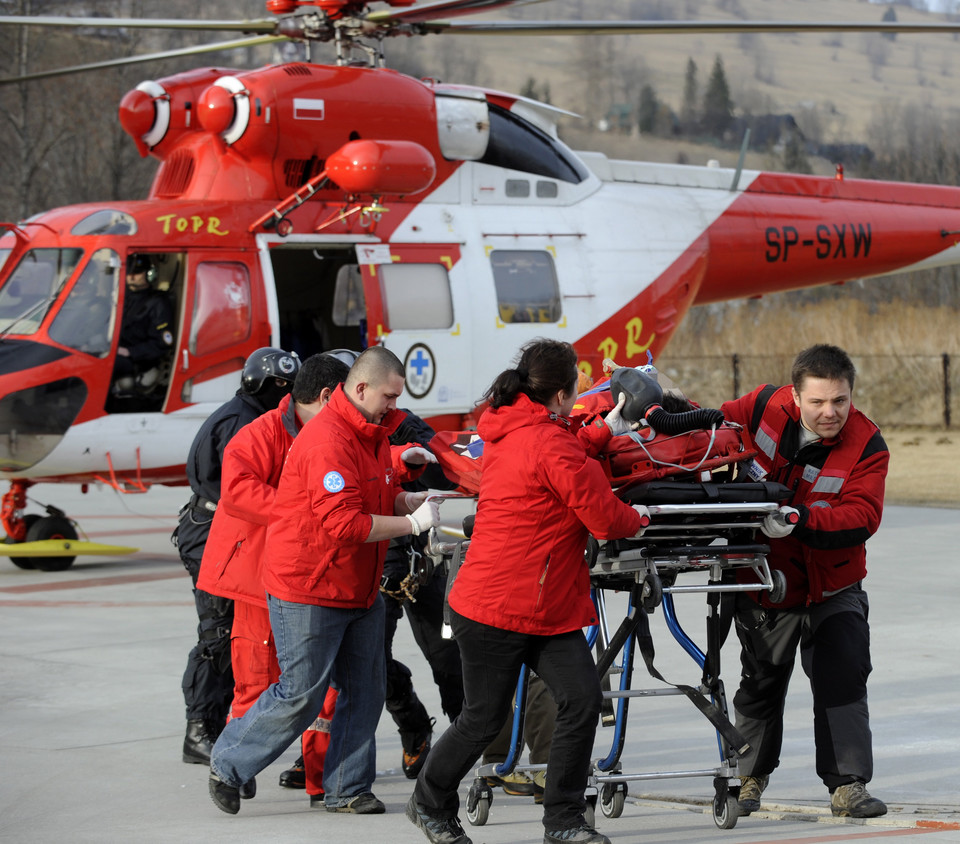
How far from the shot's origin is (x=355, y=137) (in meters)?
11.3

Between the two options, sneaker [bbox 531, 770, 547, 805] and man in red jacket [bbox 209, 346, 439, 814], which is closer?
man in red jacket [bbox 209, 346, 439, 814]

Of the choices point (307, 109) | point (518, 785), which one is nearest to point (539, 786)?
point (518, 785)

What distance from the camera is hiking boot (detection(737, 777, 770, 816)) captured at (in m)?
5.04

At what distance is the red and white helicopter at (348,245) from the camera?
34.2 feet

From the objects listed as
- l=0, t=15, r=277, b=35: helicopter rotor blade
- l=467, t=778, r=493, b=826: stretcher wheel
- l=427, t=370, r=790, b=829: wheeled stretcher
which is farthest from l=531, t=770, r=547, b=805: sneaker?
l=0, t=15, r=277, b=35: helicopter rotor blade

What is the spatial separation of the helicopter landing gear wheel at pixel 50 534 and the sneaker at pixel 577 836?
7.53 meters

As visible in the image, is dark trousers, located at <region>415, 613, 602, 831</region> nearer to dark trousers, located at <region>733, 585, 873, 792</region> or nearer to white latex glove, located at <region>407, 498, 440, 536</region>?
white latex glove, located at <region>407, 498, 440, 536</region>

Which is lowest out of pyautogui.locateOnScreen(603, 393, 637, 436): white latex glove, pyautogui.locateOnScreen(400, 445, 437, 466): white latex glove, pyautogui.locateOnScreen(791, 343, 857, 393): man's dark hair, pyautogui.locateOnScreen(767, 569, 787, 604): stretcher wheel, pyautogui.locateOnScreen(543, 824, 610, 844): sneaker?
pyautogui.locateOnScreen(543, 824, 610, 844): sneaker

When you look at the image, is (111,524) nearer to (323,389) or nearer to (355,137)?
(355,137)

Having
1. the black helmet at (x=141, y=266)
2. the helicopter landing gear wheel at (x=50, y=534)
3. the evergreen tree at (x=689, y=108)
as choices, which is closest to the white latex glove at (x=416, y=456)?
the black helmet at (x=141, y=266)

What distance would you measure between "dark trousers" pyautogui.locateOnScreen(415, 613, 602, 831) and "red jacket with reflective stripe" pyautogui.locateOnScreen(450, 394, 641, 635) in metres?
0.08

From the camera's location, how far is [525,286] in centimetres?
1203

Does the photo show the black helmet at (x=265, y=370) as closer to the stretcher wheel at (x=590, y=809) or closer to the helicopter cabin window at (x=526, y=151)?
the stretcher wheel at (x=590, y=809)

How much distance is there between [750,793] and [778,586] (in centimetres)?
83
